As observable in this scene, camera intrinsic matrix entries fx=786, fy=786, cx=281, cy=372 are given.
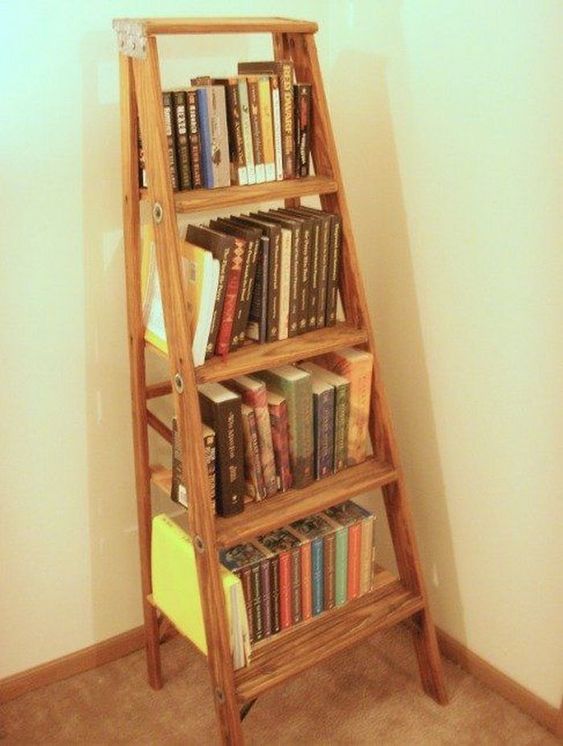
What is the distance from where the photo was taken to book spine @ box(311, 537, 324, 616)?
1713 millimetres

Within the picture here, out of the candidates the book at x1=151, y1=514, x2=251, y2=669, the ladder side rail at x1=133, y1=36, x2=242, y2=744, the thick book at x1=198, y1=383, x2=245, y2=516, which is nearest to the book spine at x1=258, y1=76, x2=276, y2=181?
the ladder side rail at x1=133, y1=36, x2=242, y2=744

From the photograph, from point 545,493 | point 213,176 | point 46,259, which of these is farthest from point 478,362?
point 46,259

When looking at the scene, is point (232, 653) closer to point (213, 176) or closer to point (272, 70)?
point (213, 176)

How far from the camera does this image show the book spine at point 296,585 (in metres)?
1.69

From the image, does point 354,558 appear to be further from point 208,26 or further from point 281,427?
point 208,26

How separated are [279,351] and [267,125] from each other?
427 millimetres

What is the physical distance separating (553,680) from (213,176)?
133cm

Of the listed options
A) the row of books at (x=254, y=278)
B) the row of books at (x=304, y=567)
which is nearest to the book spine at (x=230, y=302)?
the row of books at (x=254, y=278)

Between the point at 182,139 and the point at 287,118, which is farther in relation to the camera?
→ the point at 287,118

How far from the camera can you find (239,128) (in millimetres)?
1444

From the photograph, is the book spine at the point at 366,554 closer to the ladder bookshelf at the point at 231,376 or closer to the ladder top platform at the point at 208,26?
the ladder bookshelf at the point at 231,376

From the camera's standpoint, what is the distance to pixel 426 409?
6.17 ft

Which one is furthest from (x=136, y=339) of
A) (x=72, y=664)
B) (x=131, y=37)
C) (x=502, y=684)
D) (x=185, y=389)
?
(x=502, y=684)

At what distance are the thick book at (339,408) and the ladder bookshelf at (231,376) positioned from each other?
34 mm
